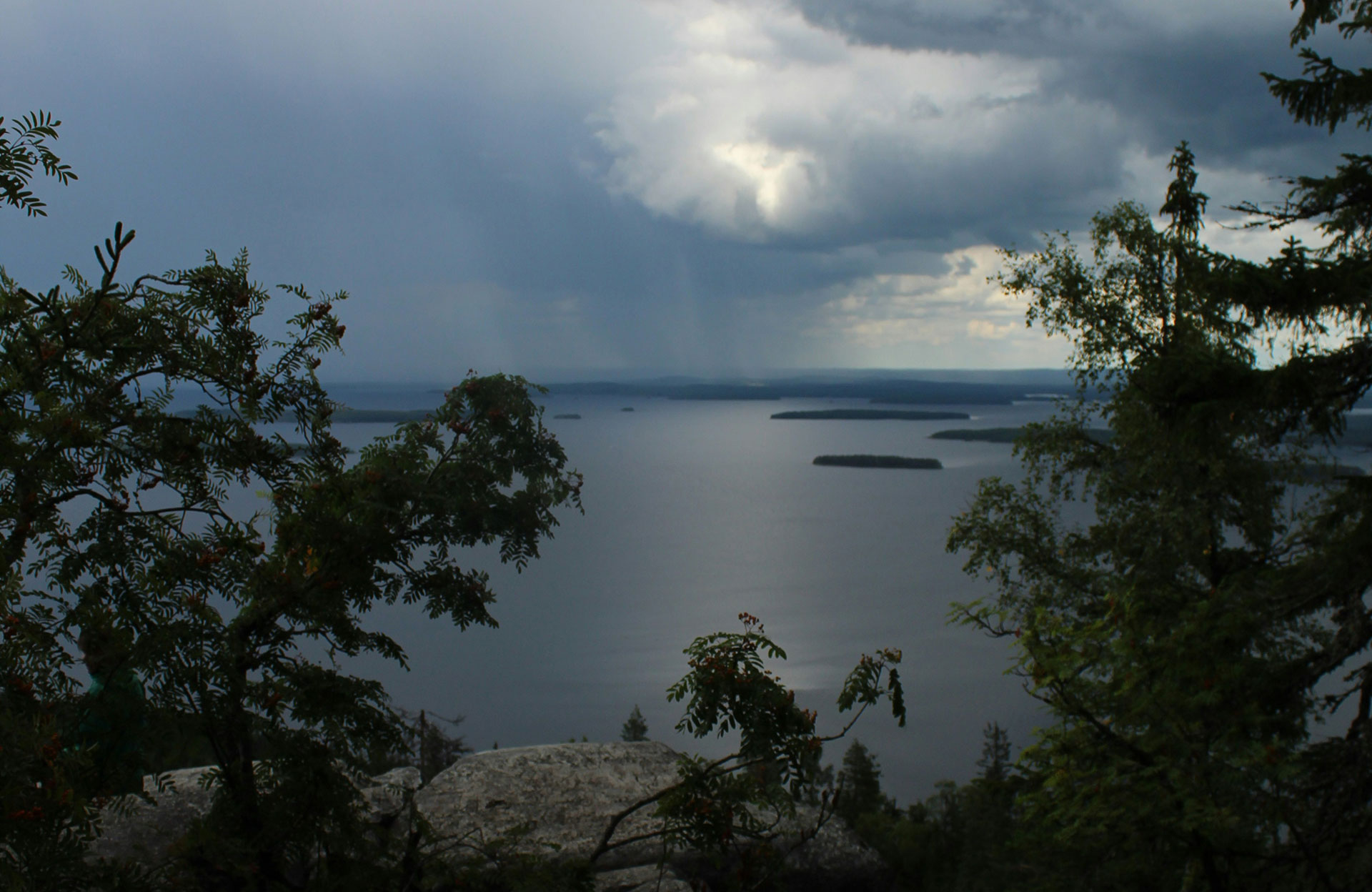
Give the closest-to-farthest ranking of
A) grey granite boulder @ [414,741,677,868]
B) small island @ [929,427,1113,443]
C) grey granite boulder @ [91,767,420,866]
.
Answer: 1. grey granite boulder @ [91,767,420,866]
2. grey granite boulder @ [414,741,677,868]
3. small island @ [929,427,1113,443]

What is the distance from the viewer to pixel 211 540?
123 inches

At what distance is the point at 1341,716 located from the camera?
2114 centimetres

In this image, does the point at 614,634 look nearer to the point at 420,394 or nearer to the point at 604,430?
the point at 420,394

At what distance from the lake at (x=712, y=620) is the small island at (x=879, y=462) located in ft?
42.3

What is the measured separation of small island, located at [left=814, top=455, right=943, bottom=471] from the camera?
7556 centimetres

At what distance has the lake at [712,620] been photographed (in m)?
22.1

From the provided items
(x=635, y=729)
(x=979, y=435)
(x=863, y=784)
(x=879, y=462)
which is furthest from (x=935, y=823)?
(x=979, y=435)

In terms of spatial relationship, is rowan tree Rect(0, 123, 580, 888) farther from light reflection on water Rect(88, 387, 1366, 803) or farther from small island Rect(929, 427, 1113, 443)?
small island Rect(929, 427, 1113, 443)

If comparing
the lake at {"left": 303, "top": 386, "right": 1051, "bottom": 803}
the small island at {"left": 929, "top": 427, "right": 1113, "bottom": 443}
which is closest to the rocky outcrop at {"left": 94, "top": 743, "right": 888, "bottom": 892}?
the lake at {"left": 303, "top": 386, "right": 1051, "bottom": 803}

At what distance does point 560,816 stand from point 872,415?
145 metres

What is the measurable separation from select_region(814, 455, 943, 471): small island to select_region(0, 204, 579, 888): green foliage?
240ft

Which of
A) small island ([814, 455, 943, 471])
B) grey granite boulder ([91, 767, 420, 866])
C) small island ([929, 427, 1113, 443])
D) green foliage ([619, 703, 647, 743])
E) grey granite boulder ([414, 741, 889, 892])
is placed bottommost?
green foliage ([619, 703, 647, 743])

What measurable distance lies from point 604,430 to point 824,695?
287 ft

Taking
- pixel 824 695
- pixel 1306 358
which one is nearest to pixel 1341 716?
pixel 824 695
